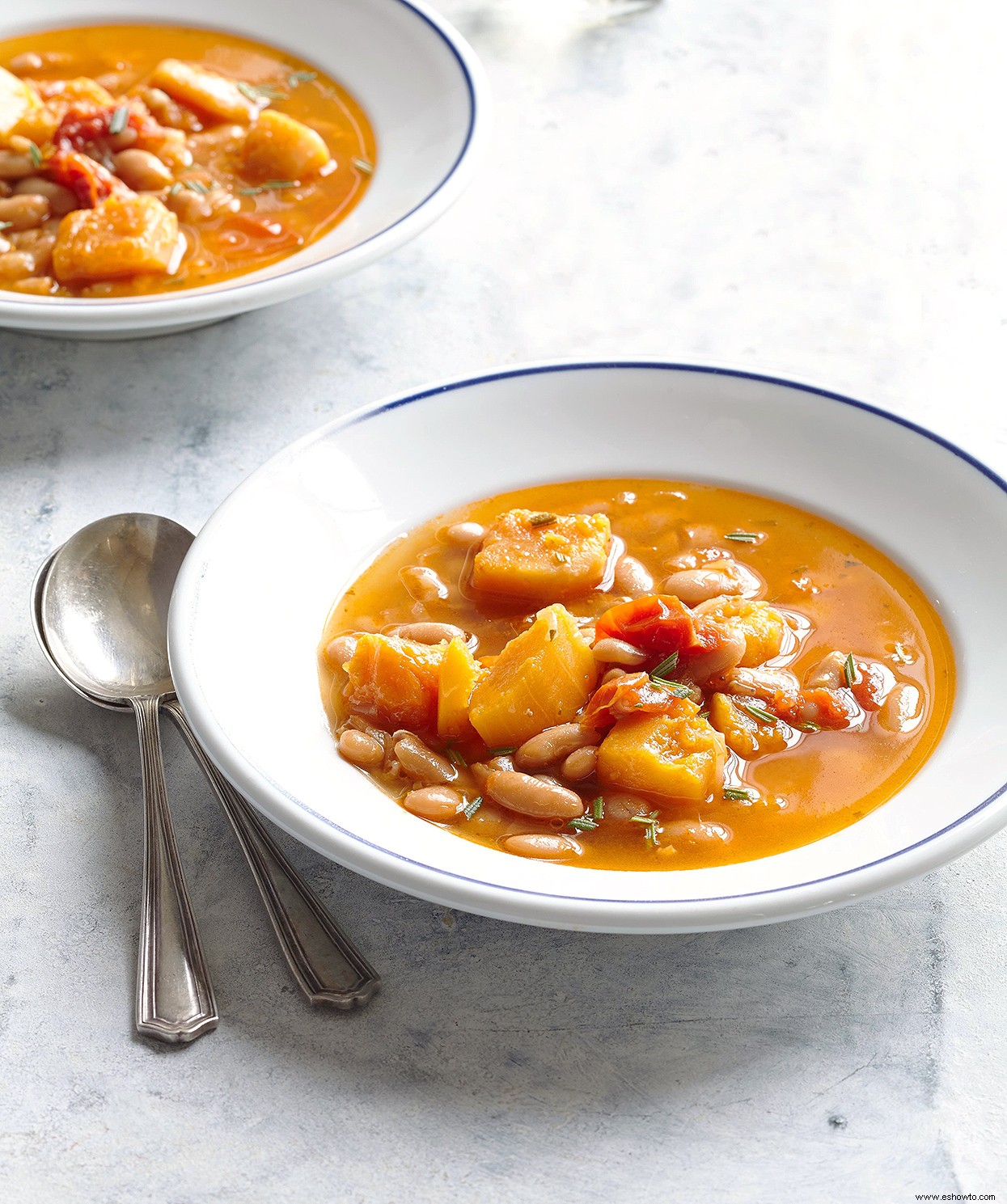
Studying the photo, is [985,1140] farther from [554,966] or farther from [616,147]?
[616,147]

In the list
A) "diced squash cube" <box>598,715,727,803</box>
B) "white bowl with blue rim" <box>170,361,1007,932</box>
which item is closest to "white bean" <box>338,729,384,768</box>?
"white bowl with blue rim" <box>170,361,1007,932</box>

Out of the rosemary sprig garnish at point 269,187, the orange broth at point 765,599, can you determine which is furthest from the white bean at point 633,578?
the rosemary sprig garnish at point 269,187

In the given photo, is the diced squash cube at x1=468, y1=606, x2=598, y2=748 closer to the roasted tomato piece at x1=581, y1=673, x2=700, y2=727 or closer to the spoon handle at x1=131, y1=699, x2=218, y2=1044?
the roasted tomato piece at x1=581, y1=673, x2=700, y2=727

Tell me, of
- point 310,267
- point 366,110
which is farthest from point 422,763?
point 366,110

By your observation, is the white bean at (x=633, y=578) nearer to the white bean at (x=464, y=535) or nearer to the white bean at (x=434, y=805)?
the white bean at (x=464, y=535)

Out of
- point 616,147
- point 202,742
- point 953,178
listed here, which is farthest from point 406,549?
point 953,178

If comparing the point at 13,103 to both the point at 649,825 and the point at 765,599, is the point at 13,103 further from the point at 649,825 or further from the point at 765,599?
the point at 649,825
